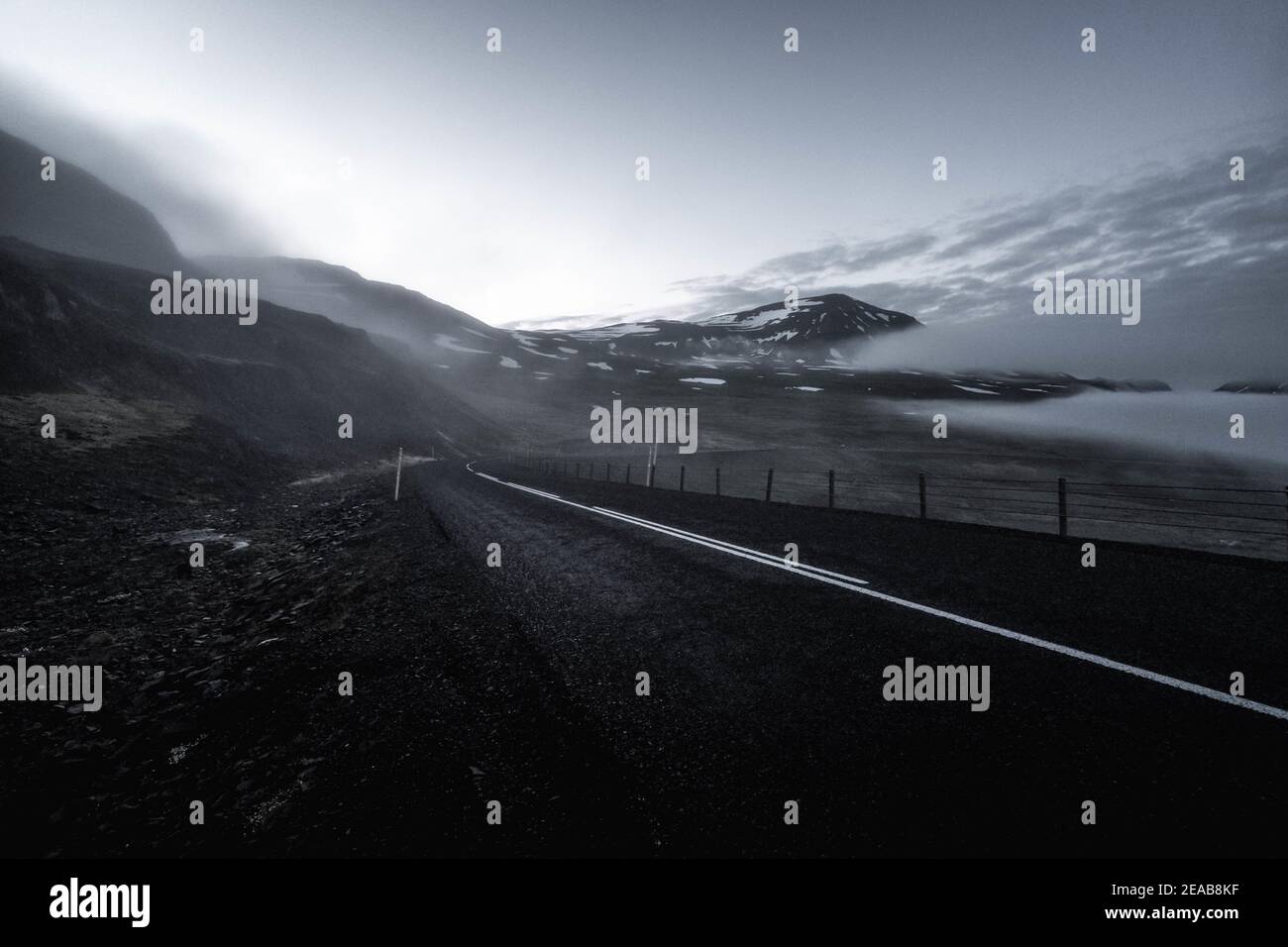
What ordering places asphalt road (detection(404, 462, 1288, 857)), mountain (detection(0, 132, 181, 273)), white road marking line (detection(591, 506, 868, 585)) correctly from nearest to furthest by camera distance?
asphalt road (detection(404, 462, 1288, 857)) → white road marking line (detection(591, 506, 868, 585)) → mountain (detection(0, 132, 181, 273))

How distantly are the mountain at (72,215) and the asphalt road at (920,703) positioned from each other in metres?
107

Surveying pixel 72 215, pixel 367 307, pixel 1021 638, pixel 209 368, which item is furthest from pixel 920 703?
pixel 367 307

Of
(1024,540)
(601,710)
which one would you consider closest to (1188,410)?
(1024,540)

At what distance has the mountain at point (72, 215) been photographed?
248 feet

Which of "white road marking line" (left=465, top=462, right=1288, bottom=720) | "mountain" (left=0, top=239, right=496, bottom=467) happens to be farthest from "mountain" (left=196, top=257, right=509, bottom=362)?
"white road marking line" (left=465, top=462, right=1288, bottom=720)

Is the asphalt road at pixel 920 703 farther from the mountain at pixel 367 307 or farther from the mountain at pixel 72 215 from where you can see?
the mountain at pixel 367 307

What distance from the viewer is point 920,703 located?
3.80m

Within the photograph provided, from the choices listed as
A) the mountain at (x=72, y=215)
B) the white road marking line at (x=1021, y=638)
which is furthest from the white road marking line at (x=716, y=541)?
the mountain at (x=72, y=215)

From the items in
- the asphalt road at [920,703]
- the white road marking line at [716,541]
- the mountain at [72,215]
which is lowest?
the asphalt road at [920,703]

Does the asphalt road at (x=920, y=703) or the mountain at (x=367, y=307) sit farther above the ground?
A: the mountain at (x=367, y=307)

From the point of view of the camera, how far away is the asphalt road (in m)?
2.53

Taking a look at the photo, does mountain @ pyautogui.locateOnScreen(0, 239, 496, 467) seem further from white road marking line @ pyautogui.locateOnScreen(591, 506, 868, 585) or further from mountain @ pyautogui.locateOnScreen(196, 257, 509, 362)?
mountain @ pyautogui.locateOnScreen(196, 257, 509, 362)

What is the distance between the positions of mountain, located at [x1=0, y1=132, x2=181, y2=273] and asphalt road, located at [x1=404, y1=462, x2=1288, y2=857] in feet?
351

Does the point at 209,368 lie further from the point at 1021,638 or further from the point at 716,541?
the point at 1021,638
